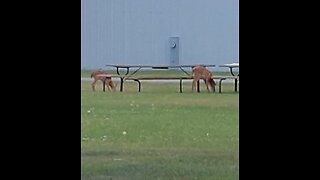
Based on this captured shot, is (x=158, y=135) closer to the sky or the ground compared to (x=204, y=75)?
closer to the ground

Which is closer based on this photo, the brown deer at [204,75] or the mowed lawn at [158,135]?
the mowed lawn at [158,135]

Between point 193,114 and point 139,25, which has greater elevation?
point 139,25

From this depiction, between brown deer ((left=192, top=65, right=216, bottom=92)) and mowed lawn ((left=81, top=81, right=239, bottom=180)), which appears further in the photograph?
brown deer ((left=192, top=65, right=216, bottom=92))

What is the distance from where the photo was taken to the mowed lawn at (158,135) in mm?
2914

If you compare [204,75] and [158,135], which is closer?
[158,135]

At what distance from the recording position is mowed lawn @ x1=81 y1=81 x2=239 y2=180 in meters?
2.91

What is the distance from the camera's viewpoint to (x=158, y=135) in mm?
4785
